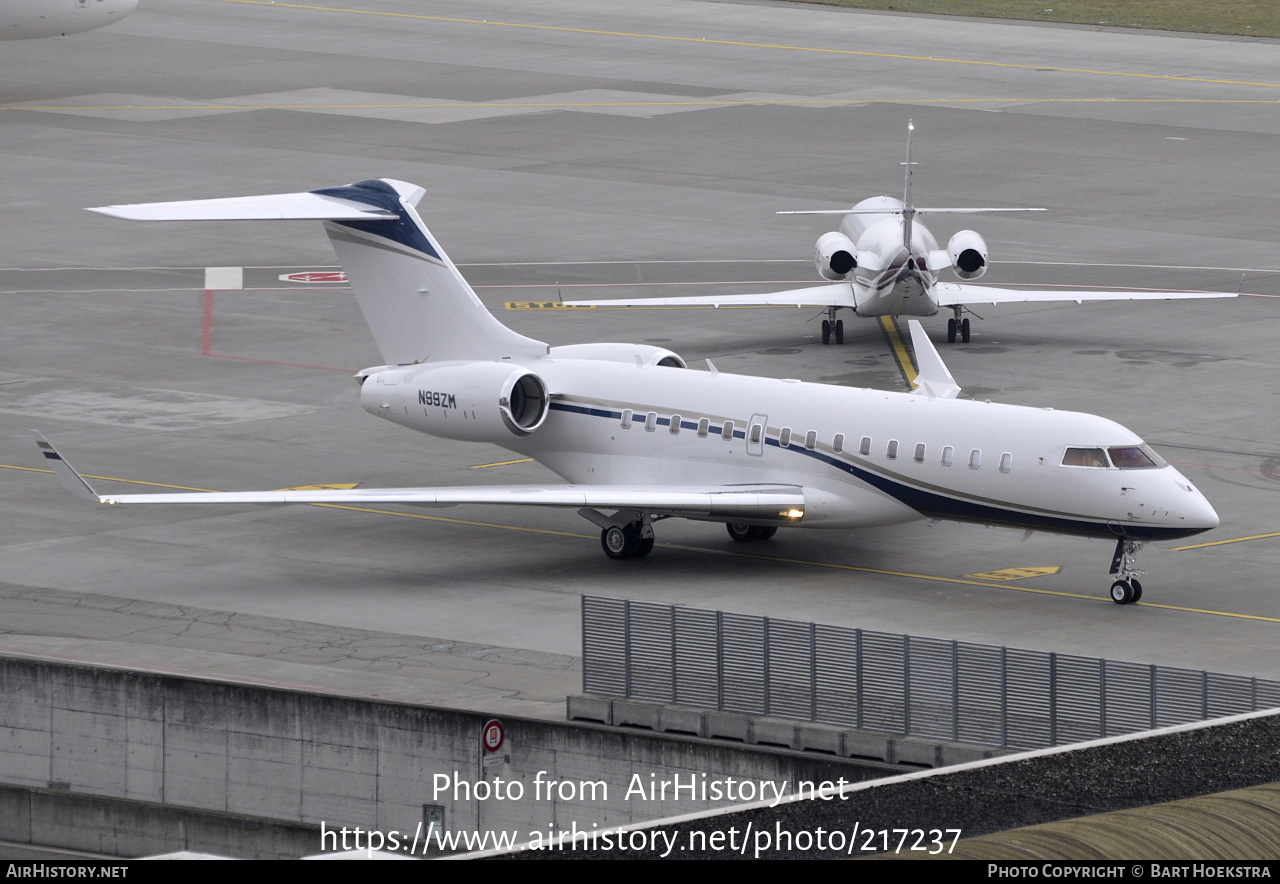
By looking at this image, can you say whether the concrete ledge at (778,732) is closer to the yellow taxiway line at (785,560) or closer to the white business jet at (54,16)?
the yellow taxiway line at (785,560)

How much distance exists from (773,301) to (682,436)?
17122mm

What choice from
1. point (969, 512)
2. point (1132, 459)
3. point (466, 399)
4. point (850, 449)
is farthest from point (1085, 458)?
point (466, 399)

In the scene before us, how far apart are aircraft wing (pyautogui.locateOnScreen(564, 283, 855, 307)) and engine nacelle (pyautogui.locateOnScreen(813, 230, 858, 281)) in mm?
331

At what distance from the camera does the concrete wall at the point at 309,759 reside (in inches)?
1144

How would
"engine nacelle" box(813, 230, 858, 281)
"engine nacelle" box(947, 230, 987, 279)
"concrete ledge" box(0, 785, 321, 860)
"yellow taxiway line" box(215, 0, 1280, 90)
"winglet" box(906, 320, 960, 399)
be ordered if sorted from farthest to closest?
"yellow taxiway line" box(215, 0, 1280, 90) → "engine nacelle" box(813, 230, 858, 281) → "engine nacelle" box(947, 230, 987, 279) → "winglet" box(906, 320, 960, 399) → "concrete ledge" box(0, 785, 321, 860)

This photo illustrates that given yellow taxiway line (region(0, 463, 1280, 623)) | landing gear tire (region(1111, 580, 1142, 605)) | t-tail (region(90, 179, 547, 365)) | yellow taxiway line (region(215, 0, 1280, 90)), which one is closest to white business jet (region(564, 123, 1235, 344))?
t-tail (region(90, 179, 547, 365))

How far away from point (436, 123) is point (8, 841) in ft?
188

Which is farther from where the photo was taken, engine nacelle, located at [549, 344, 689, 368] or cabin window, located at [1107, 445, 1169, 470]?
engine nacelle, located at [549, 344, 689, 368]

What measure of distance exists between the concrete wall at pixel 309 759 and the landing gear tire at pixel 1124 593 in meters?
7.45

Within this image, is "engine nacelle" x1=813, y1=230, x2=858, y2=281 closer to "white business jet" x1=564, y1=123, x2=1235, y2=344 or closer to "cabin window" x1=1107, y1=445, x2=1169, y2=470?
"white business jet" x1=564, y1=123, x2=1235, y2=344

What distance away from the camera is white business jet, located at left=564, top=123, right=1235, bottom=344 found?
52656 mm
